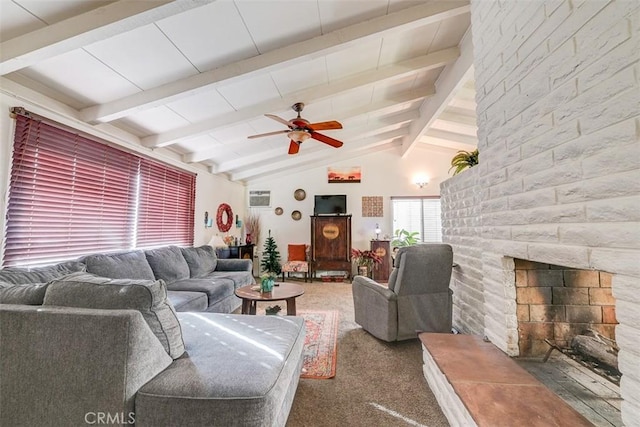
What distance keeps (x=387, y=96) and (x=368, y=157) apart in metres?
2.57

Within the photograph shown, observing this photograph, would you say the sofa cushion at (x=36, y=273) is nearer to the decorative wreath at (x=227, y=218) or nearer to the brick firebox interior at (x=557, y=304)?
the decorative wreath at (x=227, y=218)

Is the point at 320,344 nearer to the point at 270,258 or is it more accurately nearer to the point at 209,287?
the point at 209,287

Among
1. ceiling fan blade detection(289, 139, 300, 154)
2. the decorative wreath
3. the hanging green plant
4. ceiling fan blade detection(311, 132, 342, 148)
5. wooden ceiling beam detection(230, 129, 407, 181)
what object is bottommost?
the decorative wreath

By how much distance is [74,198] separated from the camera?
247 centimetres

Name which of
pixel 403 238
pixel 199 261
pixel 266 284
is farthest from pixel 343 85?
pixel 403 238

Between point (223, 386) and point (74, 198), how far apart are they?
8.16ft

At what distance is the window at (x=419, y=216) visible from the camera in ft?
19.4

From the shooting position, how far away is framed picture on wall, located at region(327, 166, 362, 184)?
6.18m

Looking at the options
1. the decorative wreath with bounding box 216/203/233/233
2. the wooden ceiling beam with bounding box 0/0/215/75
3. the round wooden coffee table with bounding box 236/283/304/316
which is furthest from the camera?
the decorative wreath with bounding box 216/203/233/233

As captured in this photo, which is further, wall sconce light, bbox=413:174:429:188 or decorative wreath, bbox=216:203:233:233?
wall sconce light, bbox=413:174:429:188

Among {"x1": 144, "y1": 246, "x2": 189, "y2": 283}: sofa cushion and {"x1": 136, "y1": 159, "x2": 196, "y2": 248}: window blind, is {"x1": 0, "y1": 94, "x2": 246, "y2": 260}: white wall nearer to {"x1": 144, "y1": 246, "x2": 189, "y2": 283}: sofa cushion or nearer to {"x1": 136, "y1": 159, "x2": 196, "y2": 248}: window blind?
{"x1": 136, "y1": 159, "x2": 196, "y2": 248}: window blind

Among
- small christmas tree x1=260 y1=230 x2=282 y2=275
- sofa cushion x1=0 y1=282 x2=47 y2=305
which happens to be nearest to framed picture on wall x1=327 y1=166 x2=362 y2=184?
small christmas tree x1=260 y1=230 x2=282 y2=275

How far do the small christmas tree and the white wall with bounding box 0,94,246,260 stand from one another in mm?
794

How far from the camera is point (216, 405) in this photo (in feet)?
3.55
